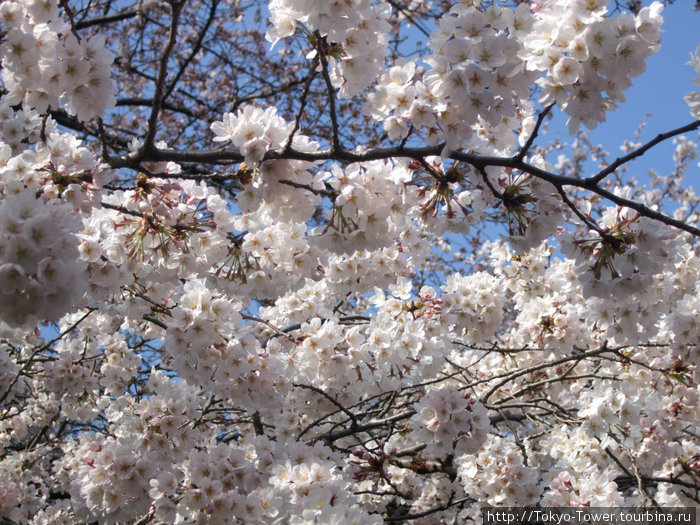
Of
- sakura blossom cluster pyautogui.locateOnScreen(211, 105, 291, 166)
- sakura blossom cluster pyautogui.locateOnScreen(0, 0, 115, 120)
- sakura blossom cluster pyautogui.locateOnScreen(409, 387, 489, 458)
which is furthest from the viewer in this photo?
sakura blossom cluster pyautogui.locateOnScreen(409, 387, 489, 458)

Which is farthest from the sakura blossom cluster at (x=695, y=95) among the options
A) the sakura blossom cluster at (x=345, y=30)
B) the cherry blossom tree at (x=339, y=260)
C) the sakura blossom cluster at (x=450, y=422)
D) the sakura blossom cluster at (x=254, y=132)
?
the sakura blossom cluster at (x=450, y=422)

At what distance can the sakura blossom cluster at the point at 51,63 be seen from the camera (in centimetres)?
193

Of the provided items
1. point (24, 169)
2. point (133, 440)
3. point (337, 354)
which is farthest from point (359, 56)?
point (133, 440)

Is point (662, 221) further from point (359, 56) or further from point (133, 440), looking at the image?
point (133, 440)

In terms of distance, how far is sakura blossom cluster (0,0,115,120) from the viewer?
1928 millimetres

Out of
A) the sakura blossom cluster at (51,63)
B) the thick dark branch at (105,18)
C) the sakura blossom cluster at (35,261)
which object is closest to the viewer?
the sakura blossom cluster at (35,261)

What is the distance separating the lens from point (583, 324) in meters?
4.03

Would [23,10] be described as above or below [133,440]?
above

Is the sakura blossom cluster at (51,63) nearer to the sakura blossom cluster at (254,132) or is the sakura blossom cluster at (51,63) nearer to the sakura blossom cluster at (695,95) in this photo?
the sakura blossom cluster at (254,132)

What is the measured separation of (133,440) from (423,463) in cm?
202

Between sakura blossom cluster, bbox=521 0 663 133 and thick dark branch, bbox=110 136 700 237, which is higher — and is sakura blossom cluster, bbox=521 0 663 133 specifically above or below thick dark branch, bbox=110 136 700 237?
above

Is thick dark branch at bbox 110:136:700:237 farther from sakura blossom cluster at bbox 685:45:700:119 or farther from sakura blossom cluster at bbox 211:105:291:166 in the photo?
sakura blossom cluster at bbox 685:45:700:119

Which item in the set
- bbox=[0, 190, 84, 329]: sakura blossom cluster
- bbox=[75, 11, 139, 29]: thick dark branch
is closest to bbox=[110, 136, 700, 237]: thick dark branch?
bbox=[0, 190, 84, 329]: sakura blossom cluster

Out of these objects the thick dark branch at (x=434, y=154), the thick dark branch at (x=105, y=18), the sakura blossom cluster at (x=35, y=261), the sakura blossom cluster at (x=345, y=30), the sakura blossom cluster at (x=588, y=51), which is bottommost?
the sakura blossom cluster at (x=35, y=261)
